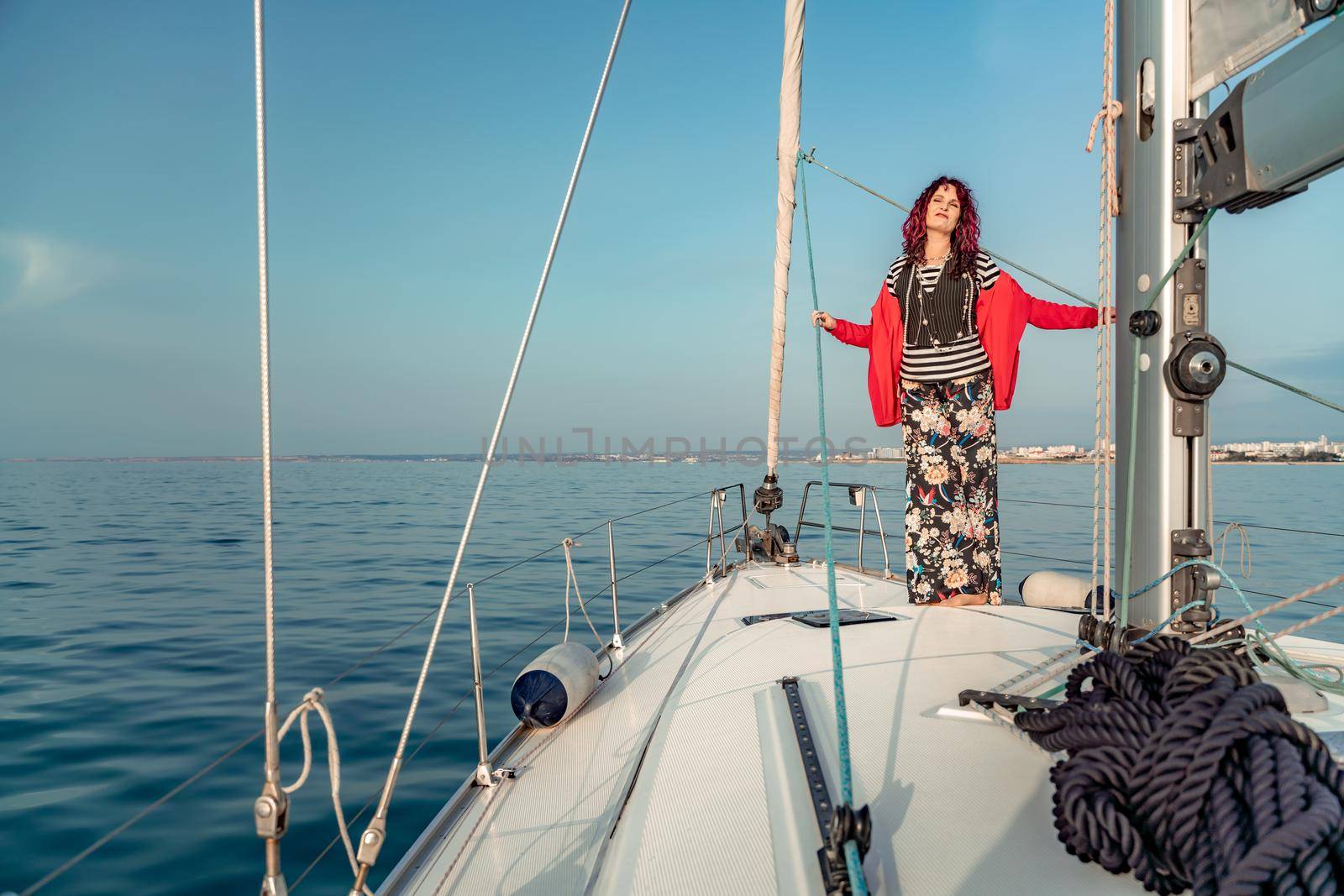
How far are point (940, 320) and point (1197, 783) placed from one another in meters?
2.16

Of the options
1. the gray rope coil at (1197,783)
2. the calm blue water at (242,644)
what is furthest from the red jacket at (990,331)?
the calm blue water at (242,644)

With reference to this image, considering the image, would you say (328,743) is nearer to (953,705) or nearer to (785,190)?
(953,705)

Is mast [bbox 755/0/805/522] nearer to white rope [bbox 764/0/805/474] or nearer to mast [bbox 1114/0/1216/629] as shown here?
white rope [bbox 764/0/805/474]

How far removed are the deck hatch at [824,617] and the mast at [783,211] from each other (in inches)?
57.7

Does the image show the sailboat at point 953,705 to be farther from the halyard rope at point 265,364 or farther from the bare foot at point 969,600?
the bare foot at point 969,600

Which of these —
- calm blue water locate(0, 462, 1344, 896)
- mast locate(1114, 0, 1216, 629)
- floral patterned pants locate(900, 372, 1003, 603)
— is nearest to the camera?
mast locate(1114, 0, 1216, 629)

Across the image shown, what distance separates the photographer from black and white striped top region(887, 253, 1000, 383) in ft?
9.05

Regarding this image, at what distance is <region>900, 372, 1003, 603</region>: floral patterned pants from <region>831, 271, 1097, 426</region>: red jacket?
6 cm

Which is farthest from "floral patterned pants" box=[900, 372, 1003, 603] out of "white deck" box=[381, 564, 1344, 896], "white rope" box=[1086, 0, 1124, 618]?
"white rope" box=[1086, 0, 1124, 618]

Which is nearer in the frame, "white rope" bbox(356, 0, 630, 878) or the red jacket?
"white rope" bbox(356, 0, 630, 878)

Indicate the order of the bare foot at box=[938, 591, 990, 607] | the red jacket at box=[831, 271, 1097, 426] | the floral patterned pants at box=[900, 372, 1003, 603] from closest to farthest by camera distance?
the red jacket at box=[831, 271, 1097, 426] → the floral patterned pants at box=[900, 372, 1003, 603] → the bare foot at box=[938, 591, 990, 607]

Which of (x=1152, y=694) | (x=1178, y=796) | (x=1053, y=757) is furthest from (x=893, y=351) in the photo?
(x=1178, y=796)

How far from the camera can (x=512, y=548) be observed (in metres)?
9.13

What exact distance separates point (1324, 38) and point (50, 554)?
38.5 feet
